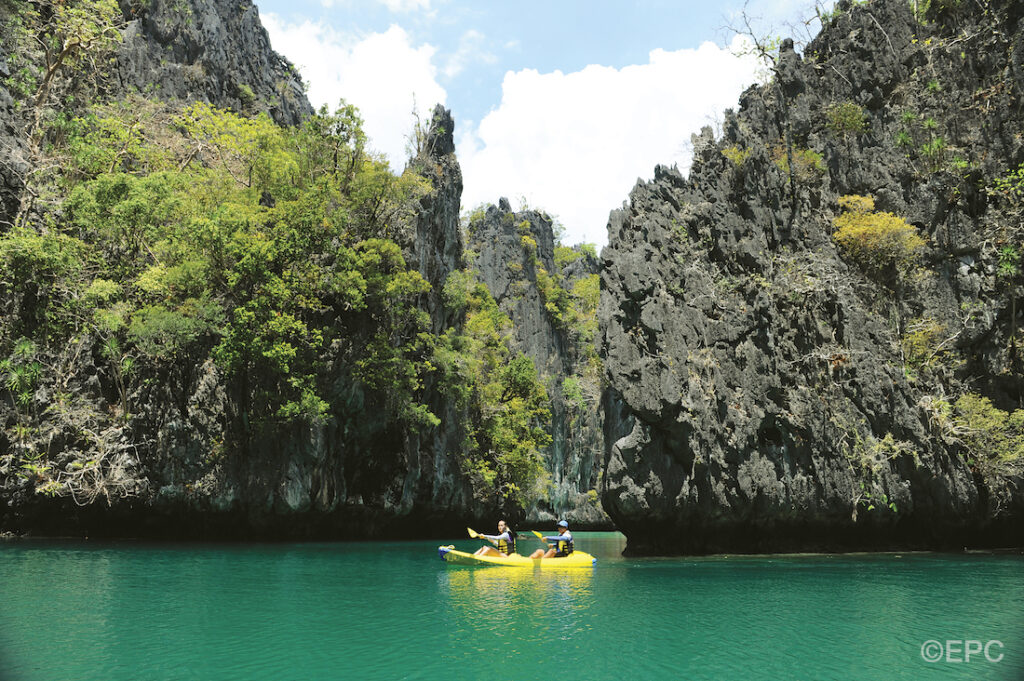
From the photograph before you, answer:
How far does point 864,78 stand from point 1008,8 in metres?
5.29

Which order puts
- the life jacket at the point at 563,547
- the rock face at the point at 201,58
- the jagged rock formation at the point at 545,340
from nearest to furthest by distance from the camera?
the life jacket at the point at 563,547 → the rock face at the point at 201,58 → the jagged rock formation at the point at 545,340

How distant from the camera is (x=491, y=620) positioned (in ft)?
35.8

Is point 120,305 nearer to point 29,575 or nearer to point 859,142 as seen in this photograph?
point 29,575

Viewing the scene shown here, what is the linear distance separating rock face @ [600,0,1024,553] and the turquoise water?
10.7ft

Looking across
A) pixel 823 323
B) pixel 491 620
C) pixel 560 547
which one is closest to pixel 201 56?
pixel 560 547

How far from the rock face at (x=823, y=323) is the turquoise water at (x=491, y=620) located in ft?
10.7

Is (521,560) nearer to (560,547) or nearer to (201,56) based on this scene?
(560,547)

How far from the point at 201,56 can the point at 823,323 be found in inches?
1409

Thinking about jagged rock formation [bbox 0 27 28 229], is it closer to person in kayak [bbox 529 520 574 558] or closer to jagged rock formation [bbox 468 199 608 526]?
person in kayak [bbox 529 520 574 558]

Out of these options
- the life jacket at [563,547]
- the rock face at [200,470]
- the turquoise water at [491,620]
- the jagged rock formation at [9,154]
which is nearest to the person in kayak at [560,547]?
the life jacket at [563,547]

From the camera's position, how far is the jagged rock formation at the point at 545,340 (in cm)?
5009

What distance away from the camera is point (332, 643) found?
9000mm

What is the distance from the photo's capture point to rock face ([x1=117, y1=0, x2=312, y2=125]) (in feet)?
110

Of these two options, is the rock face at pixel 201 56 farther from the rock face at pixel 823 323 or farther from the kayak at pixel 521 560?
the kayak at pixel 521 560
